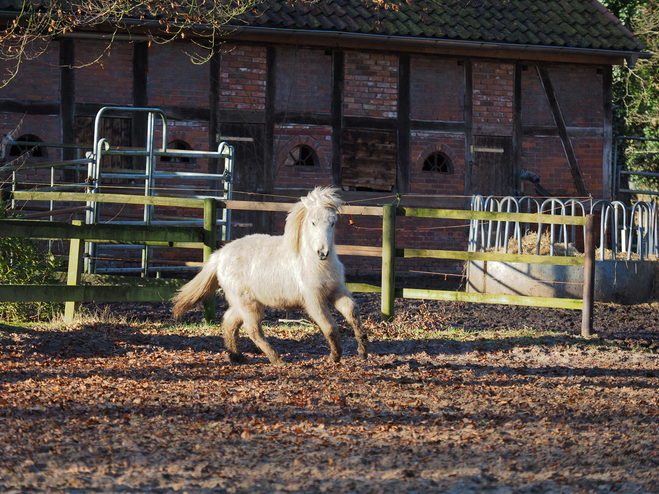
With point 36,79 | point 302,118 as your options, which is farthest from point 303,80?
point 36,79

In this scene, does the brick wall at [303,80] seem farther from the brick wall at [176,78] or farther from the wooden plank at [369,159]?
the brick wall at [176,78]

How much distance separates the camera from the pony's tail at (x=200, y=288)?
6855 mm

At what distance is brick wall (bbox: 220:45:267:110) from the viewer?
538 inches

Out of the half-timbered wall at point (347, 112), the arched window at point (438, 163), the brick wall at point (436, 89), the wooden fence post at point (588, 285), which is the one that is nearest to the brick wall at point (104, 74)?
the half-timbered wall at point (347, 112)

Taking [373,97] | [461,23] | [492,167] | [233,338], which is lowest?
[233,338]

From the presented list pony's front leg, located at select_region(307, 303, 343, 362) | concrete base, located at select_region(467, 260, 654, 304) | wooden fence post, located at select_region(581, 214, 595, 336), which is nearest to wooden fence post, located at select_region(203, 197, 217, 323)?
pony's front leg, located at select_region(307, 303, 343, 362)

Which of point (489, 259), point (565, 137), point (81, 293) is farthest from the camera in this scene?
point (565, 137)

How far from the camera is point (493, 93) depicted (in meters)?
15.0

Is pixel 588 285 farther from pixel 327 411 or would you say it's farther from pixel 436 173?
pixel 436 173

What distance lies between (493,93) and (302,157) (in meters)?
4.10

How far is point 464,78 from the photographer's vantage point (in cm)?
1479

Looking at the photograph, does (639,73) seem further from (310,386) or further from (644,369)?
(310,386)

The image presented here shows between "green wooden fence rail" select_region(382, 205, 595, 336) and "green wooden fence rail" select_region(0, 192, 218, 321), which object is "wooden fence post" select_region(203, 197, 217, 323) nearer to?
"green wooden fence rail" select_region(0, 192, 218, 321)

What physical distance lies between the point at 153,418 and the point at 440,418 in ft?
5.73
